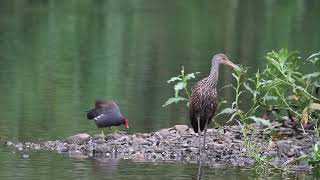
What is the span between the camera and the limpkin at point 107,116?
17.6 m

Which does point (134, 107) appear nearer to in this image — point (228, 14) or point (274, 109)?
point (274, 109)

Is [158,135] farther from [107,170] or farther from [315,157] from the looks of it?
[315,157]

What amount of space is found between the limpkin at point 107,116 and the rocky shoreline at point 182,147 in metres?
0.64

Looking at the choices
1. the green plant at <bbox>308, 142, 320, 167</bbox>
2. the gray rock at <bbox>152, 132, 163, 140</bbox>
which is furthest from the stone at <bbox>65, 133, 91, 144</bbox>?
the green plant at <bbox>308, 142, 320, 167</bbox>

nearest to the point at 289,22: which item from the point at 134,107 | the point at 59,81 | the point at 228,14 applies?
the point at 228,14

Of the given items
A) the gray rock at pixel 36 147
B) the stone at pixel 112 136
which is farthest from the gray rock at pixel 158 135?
the gray rock at pixel 36 147

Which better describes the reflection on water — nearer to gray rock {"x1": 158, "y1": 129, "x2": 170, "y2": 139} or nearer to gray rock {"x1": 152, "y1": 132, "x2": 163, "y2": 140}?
gray rock {"x1": 152, "y1": 132, "x2": 163, "y2": 140}

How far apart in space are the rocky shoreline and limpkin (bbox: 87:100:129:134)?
0.64 m

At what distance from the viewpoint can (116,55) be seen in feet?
105

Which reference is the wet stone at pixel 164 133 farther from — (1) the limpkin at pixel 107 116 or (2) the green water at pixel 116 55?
(2) the green water at pixel 116 55

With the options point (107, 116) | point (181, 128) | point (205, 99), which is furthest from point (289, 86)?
point (107, 116)

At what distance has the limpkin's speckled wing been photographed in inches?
608

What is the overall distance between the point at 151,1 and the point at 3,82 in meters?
35.7

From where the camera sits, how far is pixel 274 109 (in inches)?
635
